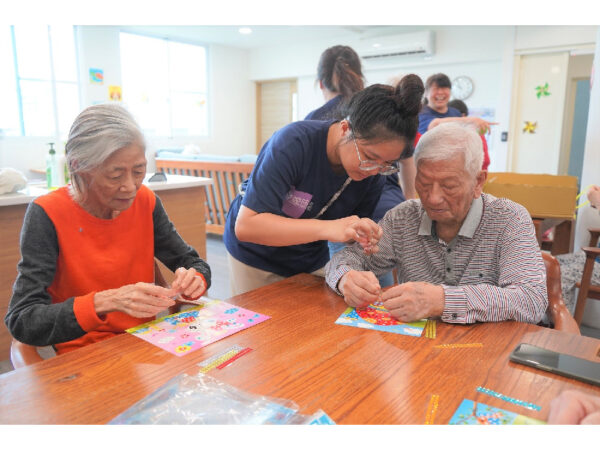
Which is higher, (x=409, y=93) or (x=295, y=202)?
(x=409, y=93)

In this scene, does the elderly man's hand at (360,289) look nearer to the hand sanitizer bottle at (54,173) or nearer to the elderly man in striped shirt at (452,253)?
the elderly man in striped shirt at (452,253)

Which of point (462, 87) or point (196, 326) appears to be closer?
point (196, 326)

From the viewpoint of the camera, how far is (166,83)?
9.25 m

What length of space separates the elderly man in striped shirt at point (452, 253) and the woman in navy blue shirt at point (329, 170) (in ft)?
0.40

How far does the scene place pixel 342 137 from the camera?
1514 mm

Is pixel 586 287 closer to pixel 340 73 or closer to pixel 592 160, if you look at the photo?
pixel 592 160

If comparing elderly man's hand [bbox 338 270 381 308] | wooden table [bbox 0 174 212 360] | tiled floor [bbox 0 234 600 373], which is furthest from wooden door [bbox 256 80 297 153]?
elderly man's hand [bbox 338 270 381 308]

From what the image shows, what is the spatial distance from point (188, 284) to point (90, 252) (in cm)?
32

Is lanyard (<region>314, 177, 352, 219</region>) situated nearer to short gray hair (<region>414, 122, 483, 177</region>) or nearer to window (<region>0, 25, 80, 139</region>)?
short gray hair (<region>414, 122, 483, 177</region>)

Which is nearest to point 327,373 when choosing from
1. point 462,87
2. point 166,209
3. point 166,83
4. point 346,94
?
point 346,94

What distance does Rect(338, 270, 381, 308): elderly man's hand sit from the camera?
1335 millimetres

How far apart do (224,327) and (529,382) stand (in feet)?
2.42
